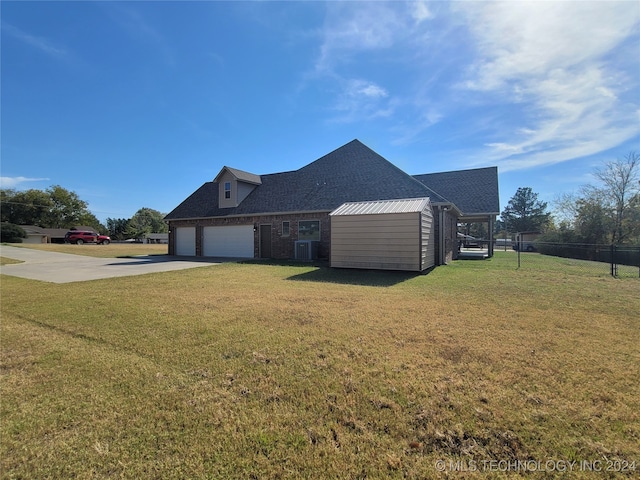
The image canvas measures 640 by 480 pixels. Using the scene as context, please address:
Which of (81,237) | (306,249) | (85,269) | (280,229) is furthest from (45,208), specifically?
(306,249)

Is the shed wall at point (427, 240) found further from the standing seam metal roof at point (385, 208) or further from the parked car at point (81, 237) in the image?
the parked car at point (81, 237)

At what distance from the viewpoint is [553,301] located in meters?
6.34

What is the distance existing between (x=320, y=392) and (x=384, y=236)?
28.8 feet

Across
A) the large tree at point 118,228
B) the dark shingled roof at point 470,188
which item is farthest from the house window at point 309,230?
the large tree at point 118,228

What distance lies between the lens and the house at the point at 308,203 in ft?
48.1

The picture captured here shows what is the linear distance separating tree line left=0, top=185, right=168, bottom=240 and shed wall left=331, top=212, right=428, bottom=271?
73633 millimetres

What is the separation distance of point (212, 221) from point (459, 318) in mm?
18056

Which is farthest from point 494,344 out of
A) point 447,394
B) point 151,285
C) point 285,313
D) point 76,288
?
point 76,288

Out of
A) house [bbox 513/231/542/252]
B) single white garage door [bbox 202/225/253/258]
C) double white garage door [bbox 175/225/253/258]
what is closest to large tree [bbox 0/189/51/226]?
double white garage door [bbox 175/225/253/258]

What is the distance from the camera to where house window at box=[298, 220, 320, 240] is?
15.9 meters

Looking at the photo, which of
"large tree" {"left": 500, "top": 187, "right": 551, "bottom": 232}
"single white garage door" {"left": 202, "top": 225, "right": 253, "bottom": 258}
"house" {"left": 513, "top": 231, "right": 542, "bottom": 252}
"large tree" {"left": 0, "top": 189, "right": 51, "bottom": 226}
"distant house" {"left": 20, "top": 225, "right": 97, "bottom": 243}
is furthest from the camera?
"large tree" {"left": 0, "top": 189, "right": 51, "bottom": 226}

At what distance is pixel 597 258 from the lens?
64.2ft

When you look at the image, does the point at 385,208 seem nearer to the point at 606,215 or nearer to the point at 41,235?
the point at 606,215

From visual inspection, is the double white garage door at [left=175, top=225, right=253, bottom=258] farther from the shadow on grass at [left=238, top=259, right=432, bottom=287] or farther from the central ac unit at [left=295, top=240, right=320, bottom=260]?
the shadow on grass at [left=238, top=259, right=432, bottom=287]
